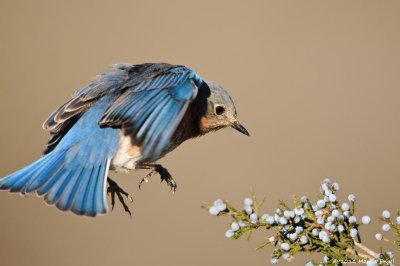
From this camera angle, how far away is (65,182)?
3.72m

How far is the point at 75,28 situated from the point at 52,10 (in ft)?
1.89

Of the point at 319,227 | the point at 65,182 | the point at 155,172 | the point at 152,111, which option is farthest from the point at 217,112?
the point at 319,227

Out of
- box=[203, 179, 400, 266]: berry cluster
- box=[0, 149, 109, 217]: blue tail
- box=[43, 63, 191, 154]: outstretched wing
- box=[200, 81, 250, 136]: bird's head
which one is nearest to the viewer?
box=[203, 179, 400, 266]: berry cluster

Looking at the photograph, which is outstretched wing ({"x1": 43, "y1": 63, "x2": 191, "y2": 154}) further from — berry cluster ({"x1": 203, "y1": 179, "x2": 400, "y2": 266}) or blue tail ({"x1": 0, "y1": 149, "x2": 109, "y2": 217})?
berry cluster ({"x1": 203, "y1": 179, "x2": 400, "y2": 266})

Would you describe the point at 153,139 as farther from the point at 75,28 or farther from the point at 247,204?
the point at 75,28

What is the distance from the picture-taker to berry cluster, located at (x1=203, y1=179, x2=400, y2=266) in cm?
244

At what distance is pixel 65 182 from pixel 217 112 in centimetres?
122

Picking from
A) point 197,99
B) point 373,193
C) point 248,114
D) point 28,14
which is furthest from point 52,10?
point 197,99

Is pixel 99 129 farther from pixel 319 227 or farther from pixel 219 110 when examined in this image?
pixel 319 227

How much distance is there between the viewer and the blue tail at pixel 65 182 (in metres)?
3.55

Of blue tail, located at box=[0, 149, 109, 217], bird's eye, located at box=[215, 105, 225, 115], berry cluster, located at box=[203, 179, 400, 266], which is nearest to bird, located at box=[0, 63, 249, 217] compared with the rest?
blue tail, located at box=[0, 149, 109, 217]

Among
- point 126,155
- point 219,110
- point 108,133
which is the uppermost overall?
point 219,110

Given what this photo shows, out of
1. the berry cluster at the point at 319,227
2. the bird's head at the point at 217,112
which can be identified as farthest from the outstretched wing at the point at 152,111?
the berry cluster at the point at 319,227

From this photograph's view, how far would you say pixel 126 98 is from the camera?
3.85 m
